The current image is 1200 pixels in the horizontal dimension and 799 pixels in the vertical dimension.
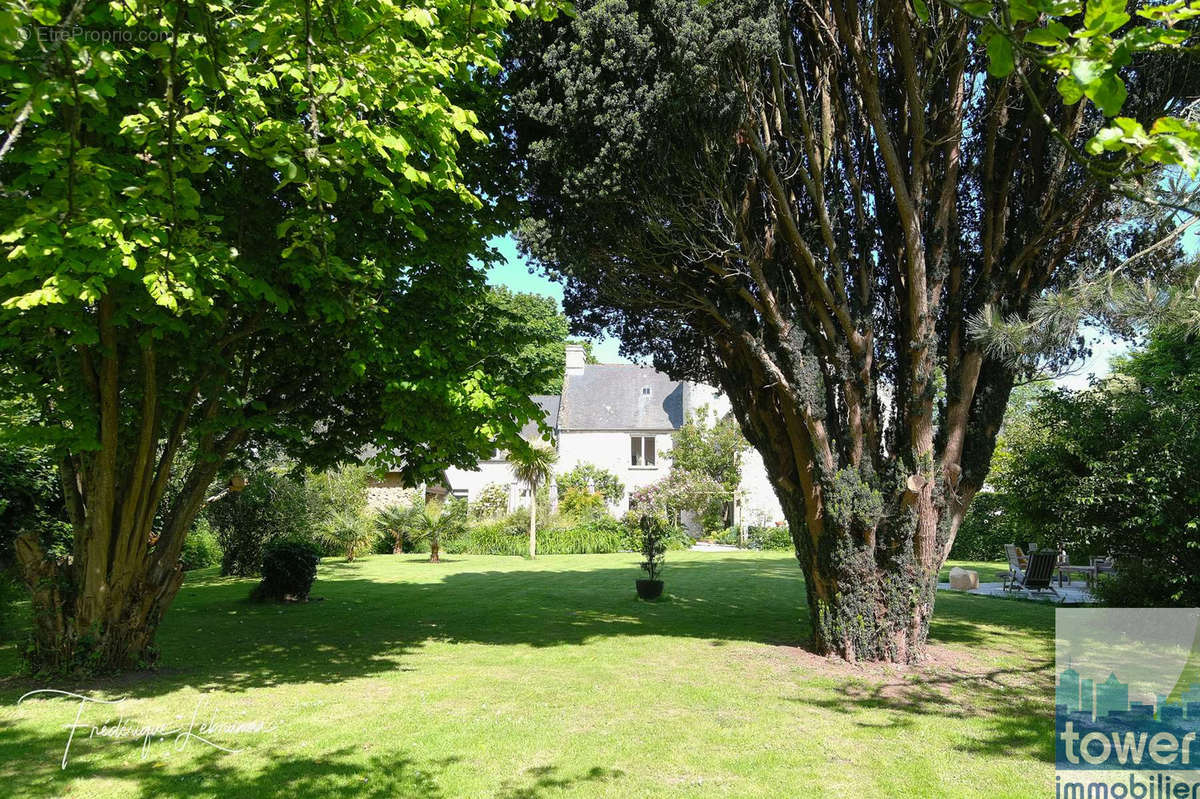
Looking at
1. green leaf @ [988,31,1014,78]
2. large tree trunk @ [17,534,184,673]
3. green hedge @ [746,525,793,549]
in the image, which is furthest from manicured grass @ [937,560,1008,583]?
green leaf @ [988,31,1014,78]

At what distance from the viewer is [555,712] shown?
700 centimetres

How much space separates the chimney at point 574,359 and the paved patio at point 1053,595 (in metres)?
23.3

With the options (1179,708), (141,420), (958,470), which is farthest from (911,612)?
(141,420)

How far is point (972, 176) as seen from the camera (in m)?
9.95

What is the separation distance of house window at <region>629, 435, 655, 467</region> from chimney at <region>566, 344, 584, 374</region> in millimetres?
5306

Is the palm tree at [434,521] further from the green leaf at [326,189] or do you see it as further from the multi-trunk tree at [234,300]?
the green leaf at [326,189]

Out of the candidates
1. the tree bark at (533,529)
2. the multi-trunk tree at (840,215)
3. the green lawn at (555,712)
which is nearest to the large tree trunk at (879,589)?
the multi-trunk tree at (840,215)

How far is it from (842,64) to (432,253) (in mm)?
5961

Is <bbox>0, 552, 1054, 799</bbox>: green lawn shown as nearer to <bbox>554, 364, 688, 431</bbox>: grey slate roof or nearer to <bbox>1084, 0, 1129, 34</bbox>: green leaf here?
<bbox>1084, 0, 1129, 34</bbox>: green leaf

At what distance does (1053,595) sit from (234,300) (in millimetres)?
16861

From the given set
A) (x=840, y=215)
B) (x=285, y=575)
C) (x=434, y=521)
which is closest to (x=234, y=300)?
(x=840, y=215)

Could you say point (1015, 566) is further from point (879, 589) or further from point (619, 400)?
point (619, 400)

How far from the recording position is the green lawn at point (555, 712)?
206 inches

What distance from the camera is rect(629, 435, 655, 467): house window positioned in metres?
36.2
